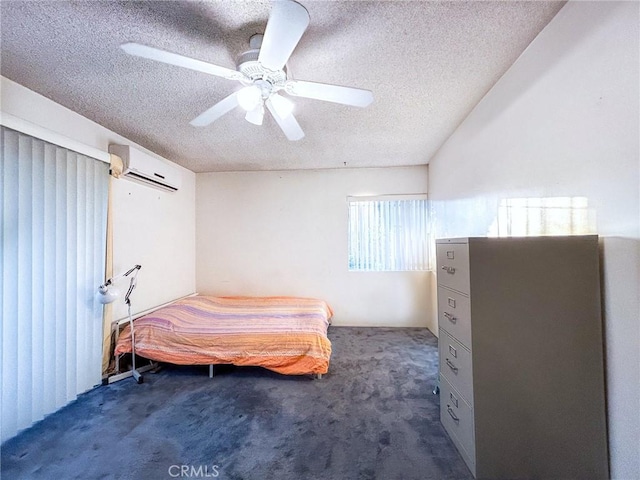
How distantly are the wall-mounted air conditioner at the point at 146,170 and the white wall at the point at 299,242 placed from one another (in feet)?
2.77

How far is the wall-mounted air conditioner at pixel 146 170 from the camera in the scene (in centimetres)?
256

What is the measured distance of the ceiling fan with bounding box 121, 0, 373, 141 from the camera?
1.07 m

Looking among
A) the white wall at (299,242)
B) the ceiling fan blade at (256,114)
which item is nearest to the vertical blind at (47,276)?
the ceiling fan blade at (256,114)

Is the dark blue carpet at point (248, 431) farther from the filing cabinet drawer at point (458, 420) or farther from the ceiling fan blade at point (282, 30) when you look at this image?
the ceiling fan blade at point (282, 30)

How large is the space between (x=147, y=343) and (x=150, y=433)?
93 centimetres

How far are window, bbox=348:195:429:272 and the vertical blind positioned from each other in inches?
119

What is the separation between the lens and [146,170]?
9.14 feet

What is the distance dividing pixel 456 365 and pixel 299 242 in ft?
9.41

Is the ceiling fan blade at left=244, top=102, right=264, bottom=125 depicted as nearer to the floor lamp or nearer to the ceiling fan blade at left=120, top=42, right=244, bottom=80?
the ceiling fan blade at left=120, top=42, right=244, bottom=80

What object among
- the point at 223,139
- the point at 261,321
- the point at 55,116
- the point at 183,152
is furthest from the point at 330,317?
the point at 55,116

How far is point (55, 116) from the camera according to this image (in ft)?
6.79

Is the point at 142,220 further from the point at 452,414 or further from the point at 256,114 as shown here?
the point at 452,414

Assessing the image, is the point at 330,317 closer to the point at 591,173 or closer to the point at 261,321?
the point at 261,321

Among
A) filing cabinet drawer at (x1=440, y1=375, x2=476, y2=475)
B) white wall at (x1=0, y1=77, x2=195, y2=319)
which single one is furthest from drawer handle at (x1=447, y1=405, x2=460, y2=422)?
white wall at (x1=0, y1=77, x2=195, y2=319)
